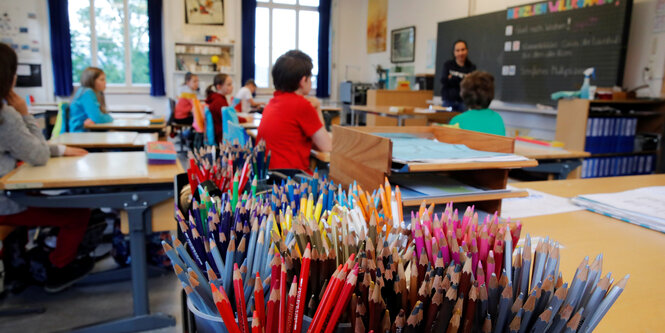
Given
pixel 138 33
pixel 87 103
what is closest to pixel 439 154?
pixel 87 103

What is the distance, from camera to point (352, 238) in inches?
19.8

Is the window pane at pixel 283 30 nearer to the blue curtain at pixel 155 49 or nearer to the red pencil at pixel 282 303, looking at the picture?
the blue curtain at pixel 155 49

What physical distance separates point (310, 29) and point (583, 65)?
6.40 metres

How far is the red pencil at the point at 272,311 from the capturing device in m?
0.41

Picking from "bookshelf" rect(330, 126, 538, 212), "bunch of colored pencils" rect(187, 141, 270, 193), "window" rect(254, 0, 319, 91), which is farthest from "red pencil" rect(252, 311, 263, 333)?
"window" rect(254, 0, 319, 91)

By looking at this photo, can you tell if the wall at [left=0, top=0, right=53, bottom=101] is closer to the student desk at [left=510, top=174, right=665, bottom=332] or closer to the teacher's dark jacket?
the teacher's dark jacket

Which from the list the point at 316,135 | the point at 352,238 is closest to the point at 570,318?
the point at 352,238

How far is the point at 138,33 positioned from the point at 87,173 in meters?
7.81

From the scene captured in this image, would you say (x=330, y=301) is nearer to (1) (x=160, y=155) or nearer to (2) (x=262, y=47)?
(1) (x=160, y=155)

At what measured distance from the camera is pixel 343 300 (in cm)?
41

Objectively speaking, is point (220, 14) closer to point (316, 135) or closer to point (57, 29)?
point (57, 29)

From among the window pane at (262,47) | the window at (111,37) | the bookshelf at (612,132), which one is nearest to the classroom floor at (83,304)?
the bookshelf at (612,132)

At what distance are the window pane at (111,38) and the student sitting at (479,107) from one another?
787 centimetres

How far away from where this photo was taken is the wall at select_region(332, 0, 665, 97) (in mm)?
4477
